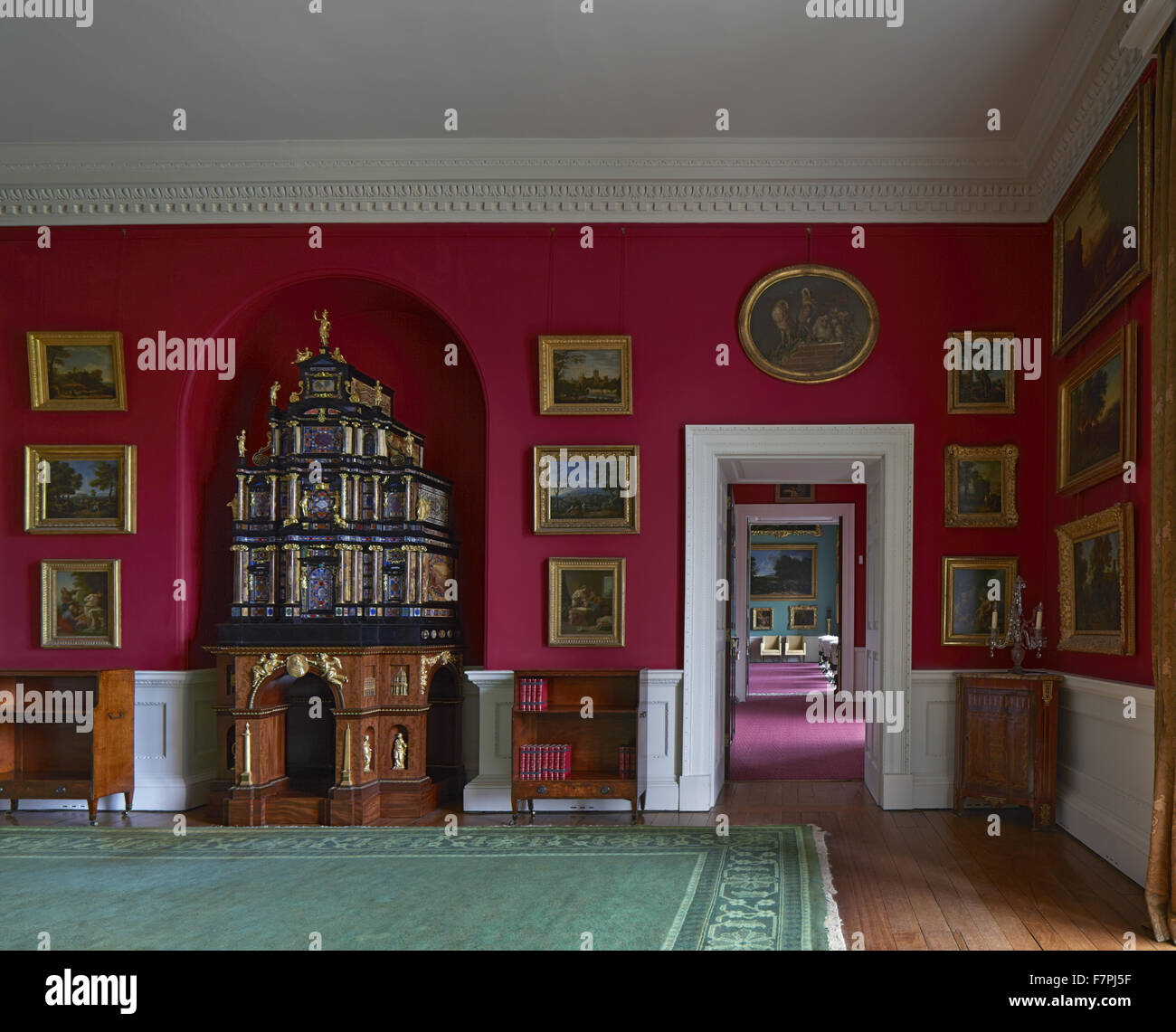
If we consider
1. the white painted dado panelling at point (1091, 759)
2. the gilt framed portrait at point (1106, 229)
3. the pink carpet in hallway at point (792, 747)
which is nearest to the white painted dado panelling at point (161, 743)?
the pink carpet in hallway at point (792, 747)

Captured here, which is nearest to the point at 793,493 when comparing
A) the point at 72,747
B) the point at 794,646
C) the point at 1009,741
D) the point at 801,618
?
the point at 1009,741

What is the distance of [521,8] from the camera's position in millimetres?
6965

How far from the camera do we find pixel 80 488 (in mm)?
9359

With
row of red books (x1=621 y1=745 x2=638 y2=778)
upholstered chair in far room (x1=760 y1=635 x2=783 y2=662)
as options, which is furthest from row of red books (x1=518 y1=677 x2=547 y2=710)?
upholstered chair in far room (x1=760 y1=635 x2=783 y2=662)

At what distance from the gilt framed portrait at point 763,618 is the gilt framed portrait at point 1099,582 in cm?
2233

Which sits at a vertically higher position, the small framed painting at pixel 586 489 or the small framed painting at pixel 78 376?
the small framed painting at pixel 78 376

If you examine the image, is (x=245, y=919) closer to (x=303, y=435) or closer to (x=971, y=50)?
(x=303, y=435)

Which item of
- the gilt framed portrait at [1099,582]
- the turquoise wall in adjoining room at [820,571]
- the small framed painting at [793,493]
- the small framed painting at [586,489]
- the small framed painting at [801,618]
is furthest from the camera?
the small framed painting at [801,618]

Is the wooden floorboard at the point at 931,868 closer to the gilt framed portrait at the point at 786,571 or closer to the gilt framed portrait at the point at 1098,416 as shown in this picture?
the gilt framed portrait at the point at 1098,416

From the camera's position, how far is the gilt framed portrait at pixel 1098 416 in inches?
269

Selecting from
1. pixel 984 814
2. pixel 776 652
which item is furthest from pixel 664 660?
pixel 776 652

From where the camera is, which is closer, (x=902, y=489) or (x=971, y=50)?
(x=971, y=50)

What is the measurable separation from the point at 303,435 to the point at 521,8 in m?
3.76

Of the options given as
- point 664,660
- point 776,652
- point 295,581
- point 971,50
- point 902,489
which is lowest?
point 776,652
